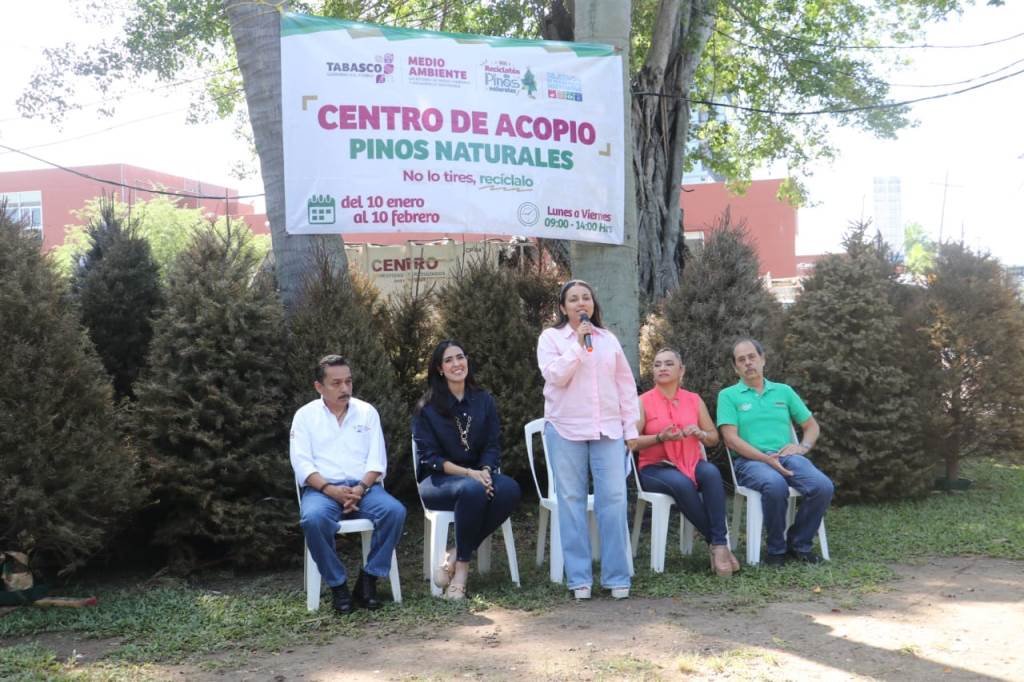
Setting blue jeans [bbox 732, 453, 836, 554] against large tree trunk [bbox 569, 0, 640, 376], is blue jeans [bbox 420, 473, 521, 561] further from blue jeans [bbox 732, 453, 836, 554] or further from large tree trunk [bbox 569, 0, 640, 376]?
large tree trunk [bbox 569, 0, 640, 376]

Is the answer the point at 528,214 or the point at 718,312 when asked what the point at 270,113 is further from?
the point at 718,312

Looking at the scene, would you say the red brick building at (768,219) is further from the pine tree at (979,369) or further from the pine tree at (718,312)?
the pine tree at (718,312)

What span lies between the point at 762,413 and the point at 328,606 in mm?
2891

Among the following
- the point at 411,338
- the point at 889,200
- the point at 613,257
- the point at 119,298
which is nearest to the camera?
the point at 119,298

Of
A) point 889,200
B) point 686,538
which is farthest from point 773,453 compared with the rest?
point 889,200

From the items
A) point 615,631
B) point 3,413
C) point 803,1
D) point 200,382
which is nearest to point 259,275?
point 200,382

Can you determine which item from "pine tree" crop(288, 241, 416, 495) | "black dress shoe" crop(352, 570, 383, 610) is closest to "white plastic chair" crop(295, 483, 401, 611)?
"black dress shoe" crop(352, 570, 383, 610)

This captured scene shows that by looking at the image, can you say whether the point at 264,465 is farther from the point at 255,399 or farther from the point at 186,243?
the point at 186,243

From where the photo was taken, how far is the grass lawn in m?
4.24

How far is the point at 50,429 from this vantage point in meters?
4.91

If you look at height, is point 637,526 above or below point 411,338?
below

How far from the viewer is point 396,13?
37.0 ft

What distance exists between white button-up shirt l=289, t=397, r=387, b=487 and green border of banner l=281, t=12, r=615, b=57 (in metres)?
2.57

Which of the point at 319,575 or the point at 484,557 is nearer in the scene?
the point at 319,575
